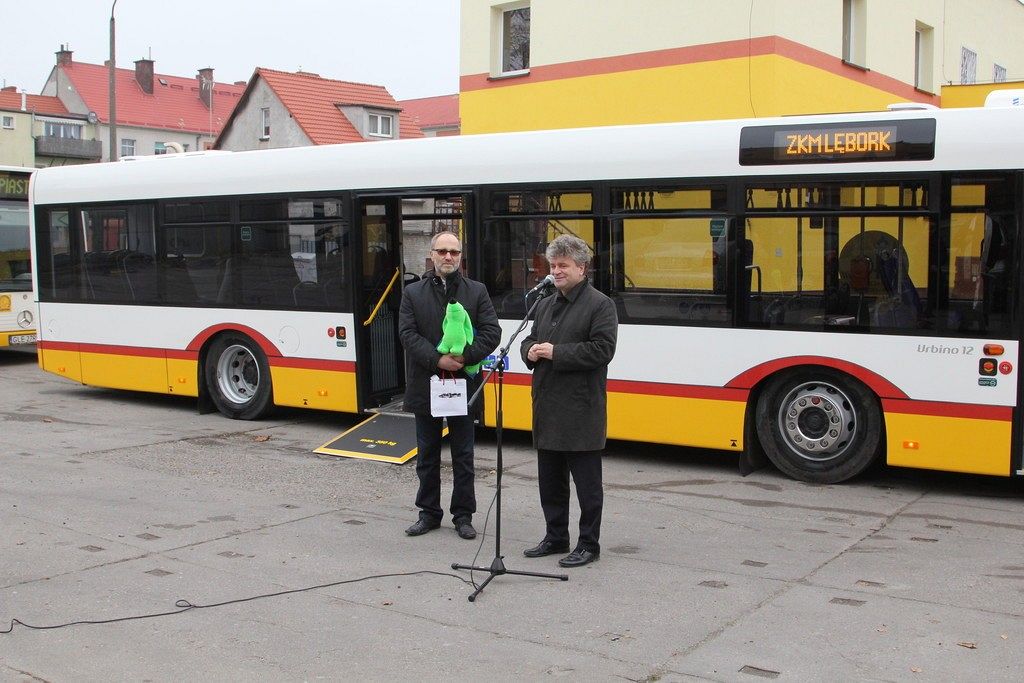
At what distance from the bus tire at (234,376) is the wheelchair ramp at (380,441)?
1.70 m

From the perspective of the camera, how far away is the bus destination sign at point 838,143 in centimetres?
829

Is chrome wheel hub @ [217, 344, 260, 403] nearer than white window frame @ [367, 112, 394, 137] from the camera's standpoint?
Yes

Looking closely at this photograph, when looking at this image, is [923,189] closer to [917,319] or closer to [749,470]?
[917,319]

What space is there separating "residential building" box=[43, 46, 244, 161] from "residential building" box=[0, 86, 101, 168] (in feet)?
3.89

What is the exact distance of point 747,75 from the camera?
55.9 ft

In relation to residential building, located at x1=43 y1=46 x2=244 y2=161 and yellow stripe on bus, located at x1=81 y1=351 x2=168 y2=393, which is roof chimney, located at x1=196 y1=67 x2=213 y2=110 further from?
yellow stripe on bus, located at x1=81 y1=351 x2=168 y2=393

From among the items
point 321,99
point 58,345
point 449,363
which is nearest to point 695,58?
point 58,345

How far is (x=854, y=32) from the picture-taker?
1927cm

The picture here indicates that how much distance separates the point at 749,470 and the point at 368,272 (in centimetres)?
417

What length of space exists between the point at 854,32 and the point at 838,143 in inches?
467

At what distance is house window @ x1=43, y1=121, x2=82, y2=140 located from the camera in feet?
252

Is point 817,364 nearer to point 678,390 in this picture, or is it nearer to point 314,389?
point 678,390

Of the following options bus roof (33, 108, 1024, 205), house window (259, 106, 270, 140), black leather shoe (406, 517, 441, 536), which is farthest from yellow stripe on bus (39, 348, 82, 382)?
house window (259, 106, 270, 140)

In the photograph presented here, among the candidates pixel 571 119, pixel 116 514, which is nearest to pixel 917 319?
pixel 116 514
